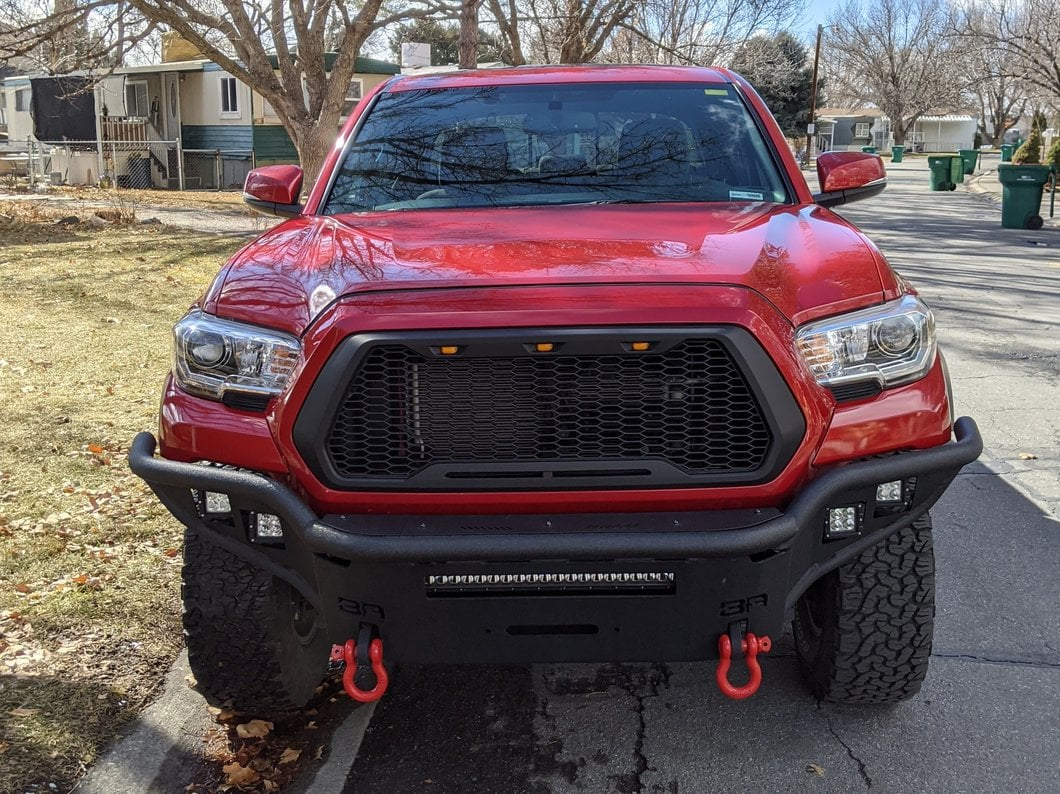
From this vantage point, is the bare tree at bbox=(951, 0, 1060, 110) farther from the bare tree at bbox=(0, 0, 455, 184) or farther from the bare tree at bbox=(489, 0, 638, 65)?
the bare tree at bbox=(0, 0, 455, 184)

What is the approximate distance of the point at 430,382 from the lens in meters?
2.61

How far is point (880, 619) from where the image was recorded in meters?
3.01

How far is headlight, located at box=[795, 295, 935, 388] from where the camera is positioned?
8.71 feet

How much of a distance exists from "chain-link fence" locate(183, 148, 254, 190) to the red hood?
28783 millimetres

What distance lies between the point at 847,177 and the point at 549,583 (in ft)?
8.11

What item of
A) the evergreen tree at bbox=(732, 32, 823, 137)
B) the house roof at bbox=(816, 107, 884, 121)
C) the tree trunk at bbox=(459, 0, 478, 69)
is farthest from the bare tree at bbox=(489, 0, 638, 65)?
the house roof at bbox=(816, 107, 884, 121)

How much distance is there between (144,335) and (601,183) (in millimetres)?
6343

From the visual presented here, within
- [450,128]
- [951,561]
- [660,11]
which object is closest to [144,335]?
[450,128]

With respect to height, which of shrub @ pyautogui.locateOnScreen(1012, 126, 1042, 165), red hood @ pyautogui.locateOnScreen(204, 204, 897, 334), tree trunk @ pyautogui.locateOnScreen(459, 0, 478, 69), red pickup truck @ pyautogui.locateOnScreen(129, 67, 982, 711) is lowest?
red pickup truck @ pyautogui.locateOnScreen(129, 67, 982, 711)

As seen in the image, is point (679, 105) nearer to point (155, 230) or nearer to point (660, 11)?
point (155, 230)

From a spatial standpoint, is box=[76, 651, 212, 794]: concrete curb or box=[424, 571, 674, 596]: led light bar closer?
box=[424, 571, 674, 596]: led light bar

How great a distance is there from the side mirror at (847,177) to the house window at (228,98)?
1122 inches

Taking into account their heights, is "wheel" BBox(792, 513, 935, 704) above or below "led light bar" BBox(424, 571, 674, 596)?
below

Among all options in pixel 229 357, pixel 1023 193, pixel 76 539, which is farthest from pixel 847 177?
pixel 1023 193
